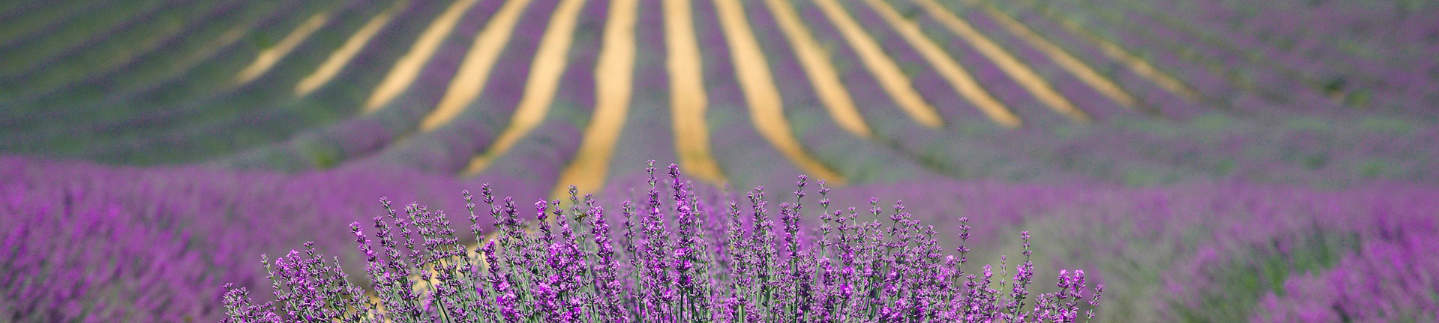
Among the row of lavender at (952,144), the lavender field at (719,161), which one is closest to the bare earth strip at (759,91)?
the lavender field at (719,161)

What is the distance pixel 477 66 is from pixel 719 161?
27.7 ft

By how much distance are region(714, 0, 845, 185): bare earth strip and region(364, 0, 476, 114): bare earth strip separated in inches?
263

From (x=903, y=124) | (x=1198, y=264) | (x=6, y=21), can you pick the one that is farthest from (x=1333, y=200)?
(x=6, y=21)

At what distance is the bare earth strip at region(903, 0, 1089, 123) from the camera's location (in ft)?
54.5

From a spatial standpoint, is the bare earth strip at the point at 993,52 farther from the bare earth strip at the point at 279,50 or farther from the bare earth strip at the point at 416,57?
the bare earth strip at the point at 279,50

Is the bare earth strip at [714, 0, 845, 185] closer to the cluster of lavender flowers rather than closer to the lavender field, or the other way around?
the lavender field

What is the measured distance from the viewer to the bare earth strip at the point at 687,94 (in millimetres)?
13240

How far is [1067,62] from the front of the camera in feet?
64.1

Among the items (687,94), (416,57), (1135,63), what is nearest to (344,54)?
(416,57)

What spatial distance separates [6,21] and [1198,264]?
20179 mm

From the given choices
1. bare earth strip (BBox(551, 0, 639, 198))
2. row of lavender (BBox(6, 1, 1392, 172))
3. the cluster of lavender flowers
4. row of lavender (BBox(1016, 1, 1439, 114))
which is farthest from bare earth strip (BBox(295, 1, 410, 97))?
row of lavender (BBox(1016, 1, 1439, 114))

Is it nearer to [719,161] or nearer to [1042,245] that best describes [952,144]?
[719,161]

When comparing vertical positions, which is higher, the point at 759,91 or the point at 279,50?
the point at 279,50

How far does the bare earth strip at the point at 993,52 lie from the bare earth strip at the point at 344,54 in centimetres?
1276
